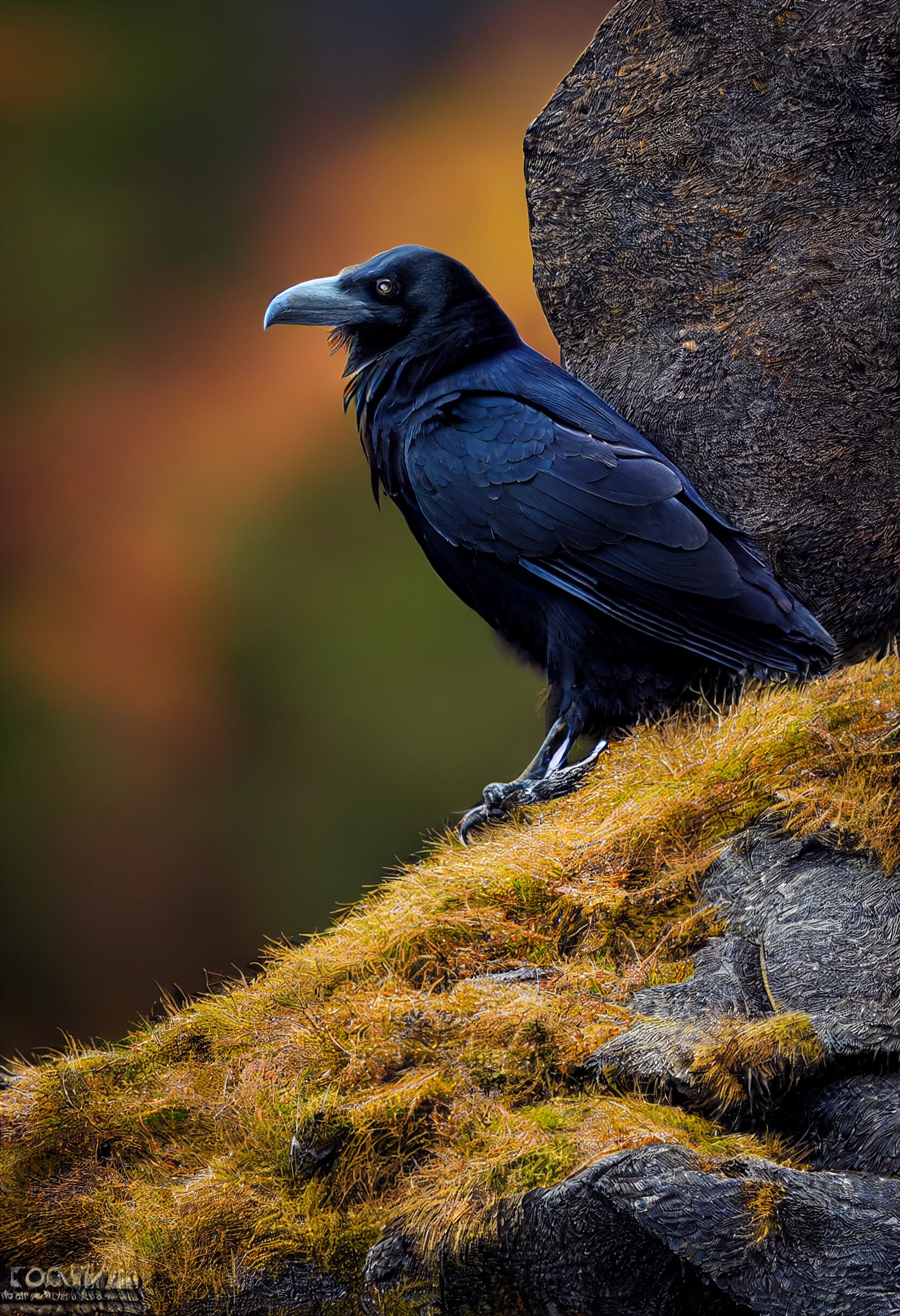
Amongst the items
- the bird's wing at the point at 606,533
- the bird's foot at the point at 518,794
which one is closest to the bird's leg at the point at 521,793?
the bird's foot at the point at 518,794

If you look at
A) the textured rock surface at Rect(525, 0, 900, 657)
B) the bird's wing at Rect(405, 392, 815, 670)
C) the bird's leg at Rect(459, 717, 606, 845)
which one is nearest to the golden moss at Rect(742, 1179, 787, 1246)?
the bird's leg at Rect(459, 717, 606, 845)

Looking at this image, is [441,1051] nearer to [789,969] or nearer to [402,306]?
[789,969]

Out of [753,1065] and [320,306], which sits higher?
[320,306]

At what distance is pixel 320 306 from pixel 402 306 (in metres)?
0.21

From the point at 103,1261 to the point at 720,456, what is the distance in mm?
2299

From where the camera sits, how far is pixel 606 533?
2.42 metres

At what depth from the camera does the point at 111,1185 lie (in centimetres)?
169

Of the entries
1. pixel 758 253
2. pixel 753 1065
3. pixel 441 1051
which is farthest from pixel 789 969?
pixel 758 253

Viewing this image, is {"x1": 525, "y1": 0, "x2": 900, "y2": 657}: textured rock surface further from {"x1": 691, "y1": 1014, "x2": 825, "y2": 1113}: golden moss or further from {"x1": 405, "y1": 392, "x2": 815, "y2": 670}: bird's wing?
{"x1": 691, "y1": 1014, "x2": 825, "y2": 1113}: golden moss

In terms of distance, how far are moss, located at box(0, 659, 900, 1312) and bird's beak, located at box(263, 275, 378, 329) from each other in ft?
4.31

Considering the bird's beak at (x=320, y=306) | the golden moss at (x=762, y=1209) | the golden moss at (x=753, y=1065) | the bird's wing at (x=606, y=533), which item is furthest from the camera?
the bird's beak at (x=320, y=306)

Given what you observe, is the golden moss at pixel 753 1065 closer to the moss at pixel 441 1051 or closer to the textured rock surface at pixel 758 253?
the moss at pixel 441 1051

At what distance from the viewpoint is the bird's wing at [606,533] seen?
241 cm

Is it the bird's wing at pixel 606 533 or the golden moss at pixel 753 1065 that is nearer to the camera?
the golden moss at pixel 753 1065
